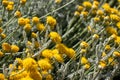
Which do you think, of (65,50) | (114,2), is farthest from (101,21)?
(114,2)

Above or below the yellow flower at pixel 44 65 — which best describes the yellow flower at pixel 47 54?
above

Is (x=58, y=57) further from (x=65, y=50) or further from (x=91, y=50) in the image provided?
(x=91, y=50)

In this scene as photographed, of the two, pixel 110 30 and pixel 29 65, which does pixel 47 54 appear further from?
pixel 110 30

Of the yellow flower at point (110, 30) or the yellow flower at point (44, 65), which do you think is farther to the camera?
the yellow flower at point (110, 30)

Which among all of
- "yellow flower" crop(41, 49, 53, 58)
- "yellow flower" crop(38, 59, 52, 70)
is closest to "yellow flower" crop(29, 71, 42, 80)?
"yellow flower" crop(38, 59, 52, 70)

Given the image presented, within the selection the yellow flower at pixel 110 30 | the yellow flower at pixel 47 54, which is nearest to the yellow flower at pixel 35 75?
the yellow flower at pixel 47 54

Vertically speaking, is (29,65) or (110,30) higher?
(29,65)

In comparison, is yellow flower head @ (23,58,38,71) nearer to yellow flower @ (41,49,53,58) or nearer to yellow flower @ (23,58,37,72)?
yellow flower @ (23,58,37,72)

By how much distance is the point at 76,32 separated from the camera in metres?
3.67

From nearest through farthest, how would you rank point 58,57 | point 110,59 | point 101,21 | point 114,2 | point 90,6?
1. point 58,57
2. point 110,59
3. point 101,21
4. point 90,6
5. point 114,2

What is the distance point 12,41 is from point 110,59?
32.1 inches

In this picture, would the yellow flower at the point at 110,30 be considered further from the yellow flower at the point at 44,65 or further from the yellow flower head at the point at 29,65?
the yellow flower head at the point at 29,65

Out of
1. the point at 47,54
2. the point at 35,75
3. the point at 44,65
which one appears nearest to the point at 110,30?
the point at 47,54

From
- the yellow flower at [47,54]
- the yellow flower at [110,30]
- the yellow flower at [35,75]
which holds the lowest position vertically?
→ the yellow flower at [110,30]
